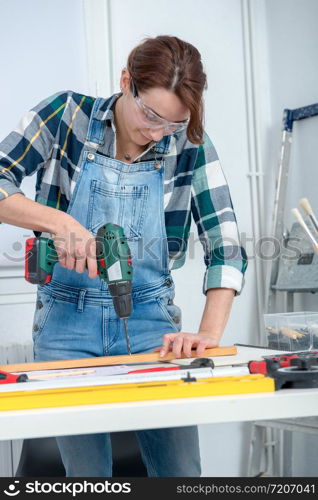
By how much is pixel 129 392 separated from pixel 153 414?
57 mm

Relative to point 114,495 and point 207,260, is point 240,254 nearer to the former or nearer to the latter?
point 207,260

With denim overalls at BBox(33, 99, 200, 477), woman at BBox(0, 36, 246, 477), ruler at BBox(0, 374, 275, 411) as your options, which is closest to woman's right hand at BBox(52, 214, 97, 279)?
woman at BBox(0, 36, 246, 477)

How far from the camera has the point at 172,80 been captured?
1307 millimetres

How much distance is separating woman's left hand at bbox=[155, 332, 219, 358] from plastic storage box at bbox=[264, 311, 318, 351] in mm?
472

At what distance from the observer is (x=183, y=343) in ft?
4.21

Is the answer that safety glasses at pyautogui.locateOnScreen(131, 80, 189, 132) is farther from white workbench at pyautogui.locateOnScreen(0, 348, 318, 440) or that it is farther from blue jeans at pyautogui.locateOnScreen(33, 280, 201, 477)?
white workbench at pyautogui.locateOnScreen(0, 348, 318, 440)

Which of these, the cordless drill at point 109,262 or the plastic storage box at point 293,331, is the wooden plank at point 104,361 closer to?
the cordless drill at point 109,262

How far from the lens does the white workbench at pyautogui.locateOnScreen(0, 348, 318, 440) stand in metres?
0.79

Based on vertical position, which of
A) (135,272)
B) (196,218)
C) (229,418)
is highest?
(196,218)

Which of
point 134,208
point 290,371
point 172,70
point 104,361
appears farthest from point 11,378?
point 172,70

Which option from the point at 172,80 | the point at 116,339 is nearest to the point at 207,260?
the point at 116,339

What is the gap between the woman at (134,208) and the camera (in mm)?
Answer: 1307

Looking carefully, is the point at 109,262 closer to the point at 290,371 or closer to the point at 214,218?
the point at 214,218

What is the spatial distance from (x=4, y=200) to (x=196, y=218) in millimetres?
503
